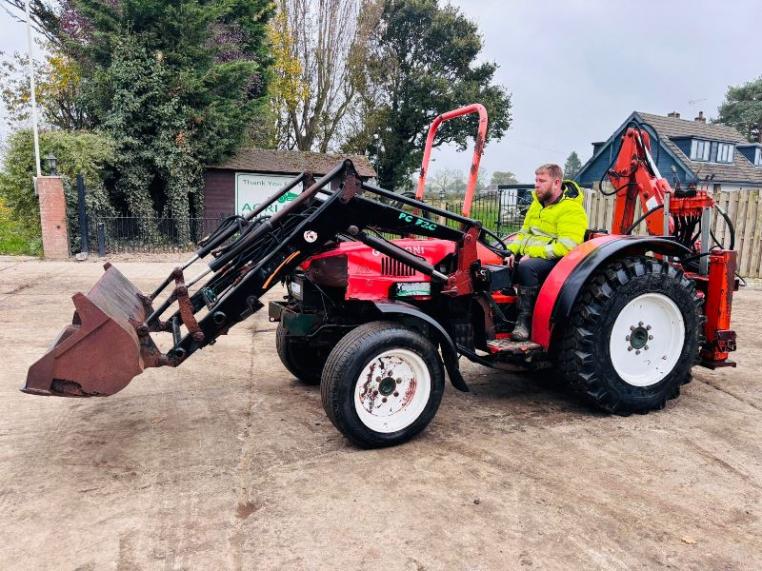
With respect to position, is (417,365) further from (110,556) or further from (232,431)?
(110,556)

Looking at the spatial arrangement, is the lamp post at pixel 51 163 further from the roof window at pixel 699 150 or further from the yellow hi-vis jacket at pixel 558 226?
the roof window at pixel 699 150

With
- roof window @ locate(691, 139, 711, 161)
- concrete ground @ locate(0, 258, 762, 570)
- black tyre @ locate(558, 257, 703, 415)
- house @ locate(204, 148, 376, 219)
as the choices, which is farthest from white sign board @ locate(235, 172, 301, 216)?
roof window @ locate(691, 139, 711, 161)

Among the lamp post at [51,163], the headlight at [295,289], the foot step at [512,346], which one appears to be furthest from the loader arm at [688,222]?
the lamp post at [51,163]

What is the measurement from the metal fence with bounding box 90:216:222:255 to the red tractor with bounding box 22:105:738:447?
11048 millimetres

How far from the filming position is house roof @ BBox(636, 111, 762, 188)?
95.7ft

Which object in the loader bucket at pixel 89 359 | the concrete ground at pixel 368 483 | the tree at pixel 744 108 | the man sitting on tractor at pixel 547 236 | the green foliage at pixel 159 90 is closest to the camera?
the concrete ground at pixel 368 483

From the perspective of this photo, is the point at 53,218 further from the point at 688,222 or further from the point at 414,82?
the point at 414,82

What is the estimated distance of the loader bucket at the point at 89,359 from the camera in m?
3.07

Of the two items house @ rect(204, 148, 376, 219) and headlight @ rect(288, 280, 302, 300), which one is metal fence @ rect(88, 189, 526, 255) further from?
headlight @ rect(288, 280, 302, 300)

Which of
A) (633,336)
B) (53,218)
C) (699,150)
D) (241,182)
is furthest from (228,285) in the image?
(699,150)

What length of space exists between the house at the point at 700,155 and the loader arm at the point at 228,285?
26.9 m

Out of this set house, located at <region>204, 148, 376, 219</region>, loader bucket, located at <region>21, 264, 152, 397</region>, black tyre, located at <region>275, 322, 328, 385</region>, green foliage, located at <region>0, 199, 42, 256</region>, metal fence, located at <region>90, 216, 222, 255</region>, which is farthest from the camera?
house, located at <region>204, 148, 376, 219</region>

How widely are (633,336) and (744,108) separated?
54424mm

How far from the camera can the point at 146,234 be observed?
15312 millimetres
